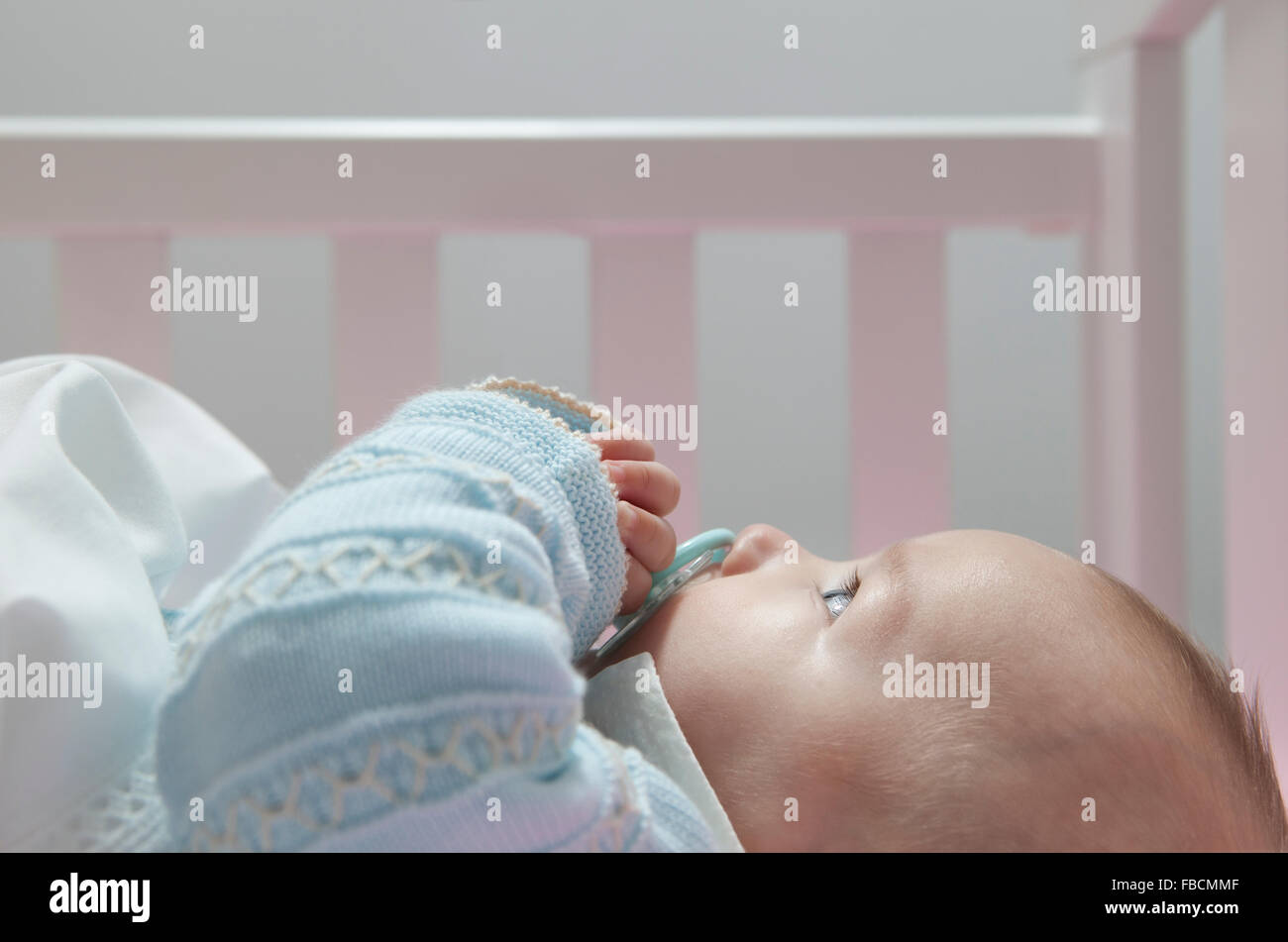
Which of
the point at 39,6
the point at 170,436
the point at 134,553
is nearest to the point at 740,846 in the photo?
the point at 134,553

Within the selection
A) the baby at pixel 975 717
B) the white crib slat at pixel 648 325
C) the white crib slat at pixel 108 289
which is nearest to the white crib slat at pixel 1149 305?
the white crib slat at pixel 648 325

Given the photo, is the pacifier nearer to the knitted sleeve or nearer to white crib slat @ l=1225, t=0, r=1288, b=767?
the knitted sleeve

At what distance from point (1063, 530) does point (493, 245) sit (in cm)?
104

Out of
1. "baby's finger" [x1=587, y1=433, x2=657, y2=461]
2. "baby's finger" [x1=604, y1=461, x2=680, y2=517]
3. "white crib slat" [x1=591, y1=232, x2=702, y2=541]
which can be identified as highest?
"white crib slat" [x1=591, y1=232, x2=702, y2=541]

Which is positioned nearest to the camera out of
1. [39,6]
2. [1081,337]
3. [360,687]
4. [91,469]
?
[360,687]

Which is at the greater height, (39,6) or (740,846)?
(39,6)

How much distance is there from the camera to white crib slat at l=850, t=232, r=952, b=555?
1147mm

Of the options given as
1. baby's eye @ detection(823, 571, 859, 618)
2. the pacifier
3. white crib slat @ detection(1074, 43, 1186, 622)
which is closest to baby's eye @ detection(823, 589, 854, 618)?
baby's eye @ detection(823, 571, 859, 618)

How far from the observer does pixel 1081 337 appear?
4.09 feet

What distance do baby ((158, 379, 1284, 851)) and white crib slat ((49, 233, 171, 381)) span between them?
0.61 metres

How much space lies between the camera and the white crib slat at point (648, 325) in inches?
44.5

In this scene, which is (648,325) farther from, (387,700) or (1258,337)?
(387,700)

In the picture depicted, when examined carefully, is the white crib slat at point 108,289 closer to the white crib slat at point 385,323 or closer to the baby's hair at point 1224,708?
the white crib slat at point 385,323

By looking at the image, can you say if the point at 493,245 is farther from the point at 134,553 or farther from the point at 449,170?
the point at 134,553
